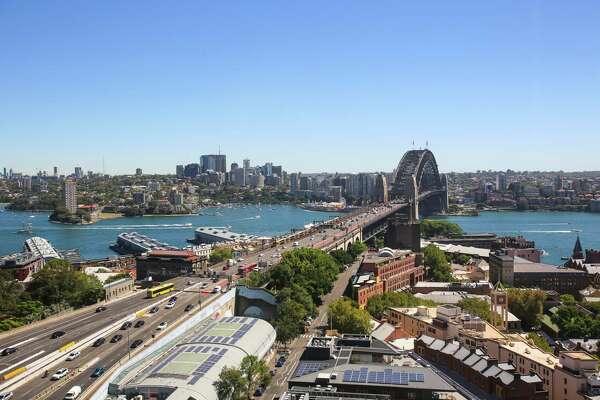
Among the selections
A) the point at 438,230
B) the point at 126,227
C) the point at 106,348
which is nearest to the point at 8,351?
the point at 106,348

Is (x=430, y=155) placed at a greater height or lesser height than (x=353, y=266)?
greater

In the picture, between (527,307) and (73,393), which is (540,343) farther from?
(73,393)

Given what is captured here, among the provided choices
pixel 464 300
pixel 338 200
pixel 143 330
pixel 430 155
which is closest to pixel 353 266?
pixel 464 300

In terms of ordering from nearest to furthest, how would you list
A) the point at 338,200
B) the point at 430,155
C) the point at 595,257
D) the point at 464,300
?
the point at 464,300 → the point at 595,257 → the point at 430,155 → the point at 338,200

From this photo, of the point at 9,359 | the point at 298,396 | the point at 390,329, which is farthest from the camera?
the point at 390,329

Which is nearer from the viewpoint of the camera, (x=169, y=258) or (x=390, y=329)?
(x=390, y=329)

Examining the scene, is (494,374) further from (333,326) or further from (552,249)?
(552,249)
